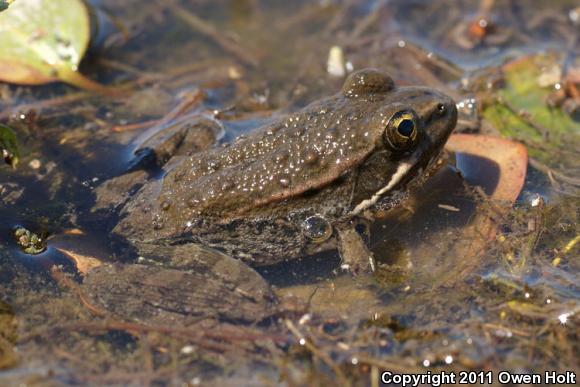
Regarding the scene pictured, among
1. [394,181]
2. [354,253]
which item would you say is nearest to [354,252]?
[354,253]

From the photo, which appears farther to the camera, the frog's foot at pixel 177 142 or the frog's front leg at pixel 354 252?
the frog's foot at pixel 177 142

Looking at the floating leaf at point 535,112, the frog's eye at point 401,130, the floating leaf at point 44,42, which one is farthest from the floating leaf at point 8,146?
the floating leaf at point 535,112

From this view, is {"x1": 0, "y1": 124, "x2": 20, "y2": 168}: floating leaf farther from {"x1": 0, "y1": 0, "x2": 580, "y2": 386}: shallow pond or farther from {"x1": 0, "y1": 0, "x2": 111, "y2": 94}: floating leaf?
{"x1": 0, "y1": 0, "x2": 111, "y2": 94}: floating leaf

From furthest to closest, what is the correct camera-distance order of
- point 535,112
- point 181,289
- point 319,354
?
1. point 535,112
2. point 181,289
3. point 319,354

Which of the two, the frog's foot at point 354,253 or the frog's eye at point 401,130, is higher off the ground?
the frog's eye at point 401,130

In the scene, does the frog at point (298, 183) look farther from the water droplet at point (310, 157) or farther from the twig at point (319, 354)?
the twig at point (319, 354)

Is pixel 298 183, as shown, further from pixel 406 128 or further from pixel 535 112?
pixel 535 112

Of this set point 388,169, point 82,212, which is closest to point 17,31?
point 82,212
